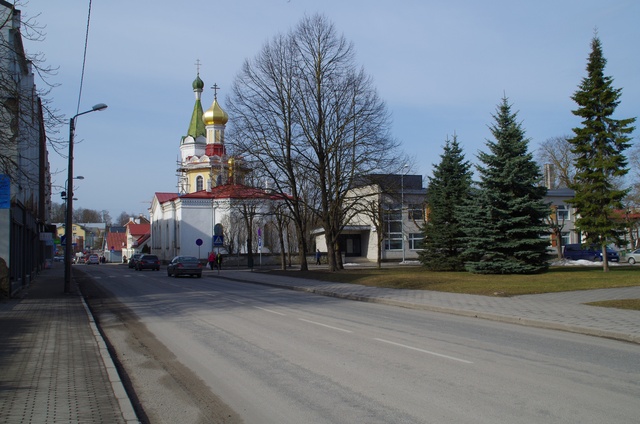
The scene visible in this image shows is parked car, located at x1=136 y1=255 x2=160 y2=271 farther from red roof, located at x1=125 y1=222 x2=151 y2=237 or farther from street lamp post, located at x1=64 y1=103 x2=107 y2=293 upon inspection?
red roof, located at x1=125 y1=222 x2=151 y2=237

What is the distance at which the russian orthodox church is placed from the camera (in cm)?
6197

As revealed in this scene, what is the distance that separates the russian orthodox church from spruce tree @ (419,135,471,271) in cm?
2142

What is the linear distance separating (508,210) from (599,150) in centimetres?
624

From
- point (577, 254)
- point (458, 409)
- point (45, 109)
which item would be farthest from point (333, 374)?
point (577, 254)

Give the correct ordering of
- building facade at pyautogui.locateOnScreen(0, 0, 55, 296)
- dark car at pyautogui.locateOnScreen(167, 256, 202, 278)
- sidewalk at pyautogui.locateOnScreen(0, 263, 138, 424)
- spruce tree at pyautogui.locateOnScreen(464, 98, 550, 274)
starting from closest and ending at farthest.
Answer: sidewalk at pyautogui.locateOnScreen(0, 263, 138, 424) → building facade at pyautogui.locateOnScreen(0, 0, 55, 296) → spruce tree at pyautogui.locateOnScreen(464, 98, 550, 274) → dark car at pyautogui.locateOnScreen(167, 256, 202, 278)

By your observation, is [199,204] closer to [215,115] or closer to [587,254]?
[215,115]

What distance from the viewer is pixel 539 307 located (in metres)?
16.3

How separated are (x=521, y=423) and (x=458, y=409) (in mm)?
723

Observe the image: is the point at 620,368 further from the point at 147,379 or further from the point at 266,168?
the point at 266,168

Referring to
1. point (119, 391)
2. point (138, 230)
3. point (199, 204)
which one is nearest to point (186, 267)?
point (199, 204)

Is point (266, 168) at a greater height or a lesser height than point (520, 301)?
greater

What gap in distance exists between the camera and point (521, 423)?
18.5ft

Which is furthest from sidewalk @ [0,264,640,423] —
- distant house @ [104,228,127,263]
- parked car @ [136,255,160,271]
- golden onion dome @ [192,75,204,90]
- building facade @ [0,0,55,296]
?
distant house @ [104,228,127,263]

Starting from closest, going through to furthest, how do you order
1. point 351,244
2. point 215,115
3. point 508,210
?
1. point 508,210
2. point 215,115
3. point 351,244
